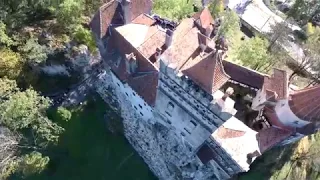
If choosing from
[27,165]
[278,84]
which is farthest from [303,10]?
[27,165]

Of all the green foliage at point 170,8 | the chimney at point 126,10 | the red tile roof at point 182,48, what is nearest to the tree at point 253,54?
the green foliage at point 170,8

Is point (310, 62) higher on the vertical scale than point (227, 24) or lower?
lower

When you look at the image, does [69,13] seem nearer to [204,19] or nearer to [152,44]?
[152,44]

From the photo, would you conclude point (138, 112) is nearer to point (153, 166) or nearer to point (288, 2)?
point (153, 166)

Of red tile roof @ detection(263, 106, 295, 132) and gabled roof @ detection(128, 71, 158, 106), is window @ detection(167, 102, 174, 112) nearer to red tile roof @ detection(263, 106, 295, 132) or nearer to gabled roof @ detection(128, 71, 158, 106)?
gabled roof @ detection(128, 71, 158, 106)

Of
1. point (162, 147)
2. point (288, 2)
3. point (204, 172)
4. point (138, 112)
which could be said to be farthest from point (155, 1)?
point (288, 2)
